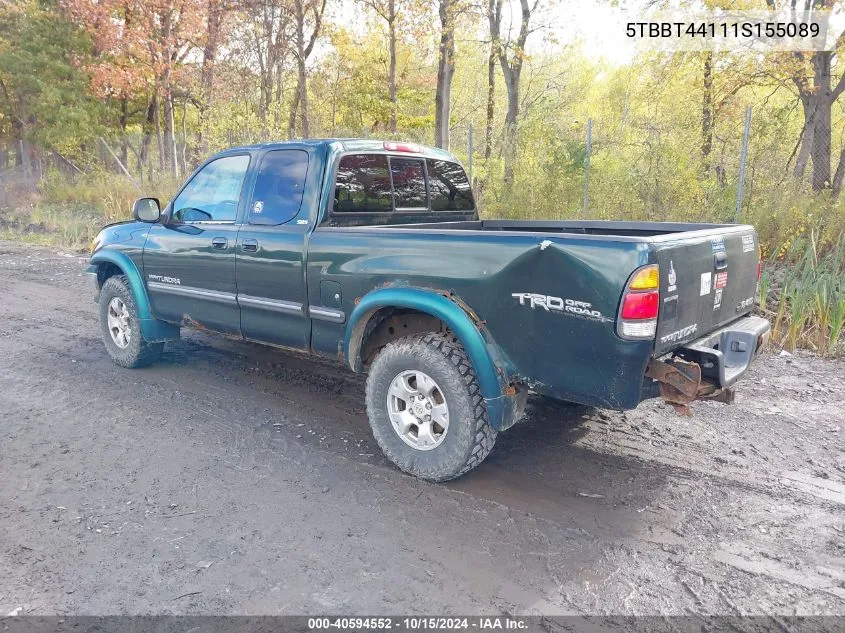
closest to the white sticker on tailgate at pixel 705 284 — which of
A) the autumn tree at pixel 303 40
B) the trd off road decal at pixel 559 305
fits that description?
the trd off road decal at pixel 559 305

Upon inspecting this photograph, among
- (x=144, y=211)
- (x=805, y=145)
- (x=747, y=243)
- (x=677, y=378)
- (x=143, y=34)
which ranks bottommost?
(x=677, y=378)

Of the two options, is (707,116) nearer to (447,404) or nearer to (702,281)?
(702,281)

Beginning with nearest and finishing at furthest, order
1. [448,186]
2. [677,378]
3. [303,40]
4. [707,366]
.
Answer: [677,378], [707,366], [448,186], [303,40]

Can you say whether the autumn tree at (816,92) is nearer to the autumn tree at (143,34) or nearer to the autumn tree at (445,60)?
the autumn tree at (445,60)

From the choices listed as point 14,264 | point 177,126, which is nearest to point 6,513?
point 14,264

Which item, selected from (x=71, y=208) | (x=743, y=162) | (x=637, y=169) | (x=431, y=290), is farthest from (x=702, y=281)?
(x=71, y=208)

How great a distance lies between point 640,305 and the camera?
292 centimetres

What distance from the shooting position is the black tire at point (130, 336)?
5.61 metres

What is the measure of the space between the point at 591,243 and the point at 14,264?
1205 centimetres

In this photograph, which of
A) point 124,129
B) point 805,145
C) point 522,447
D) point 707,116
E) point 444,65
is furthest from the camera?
point 124,129

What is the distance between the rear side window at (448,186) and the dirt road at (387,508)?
68.6 inches

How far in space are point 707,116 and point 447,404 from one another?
9.61 metres

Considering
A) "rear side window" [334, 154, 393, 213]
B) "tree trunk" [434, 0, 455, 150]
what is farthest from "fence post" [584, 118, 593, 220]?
"rear side window" [334, 154, 393, 213]

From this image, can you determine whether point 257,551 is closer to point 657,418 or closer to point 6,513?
point 6,513
